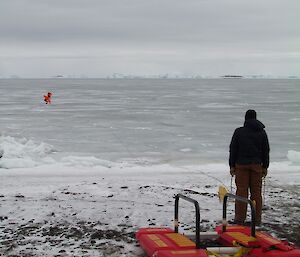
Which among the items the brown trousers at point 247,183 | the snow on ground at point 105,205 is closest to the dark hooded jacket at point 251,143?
the brown trousers at point 247,183

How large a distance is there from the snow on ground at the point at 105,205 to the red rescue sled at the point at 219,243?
0.32 meters

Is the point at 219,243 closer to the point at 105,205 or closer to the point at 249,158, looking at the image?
the point at 249,158

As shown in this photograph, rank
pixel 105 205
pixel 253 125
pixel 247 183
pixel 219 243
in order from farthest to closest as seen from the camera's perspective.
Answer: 1. pixel 105 205
2. pixel 247 183
3. pixel 253 125
4. pixel 219 243

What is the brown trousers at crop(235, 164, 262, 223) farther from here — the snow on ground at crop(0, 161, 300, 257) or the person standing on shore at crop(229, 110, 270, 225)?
the snow on ground at crop(0, 161, 300, 257)

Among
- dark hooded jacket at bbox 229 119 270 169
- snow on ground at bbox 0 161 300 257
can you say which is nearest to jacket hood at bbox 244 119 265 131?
dark hooded jacket at bbox 229 119 270 169

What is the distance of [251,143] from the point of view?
6.12 metres

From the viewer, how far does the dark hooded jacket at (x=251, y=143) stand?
6.12 metres

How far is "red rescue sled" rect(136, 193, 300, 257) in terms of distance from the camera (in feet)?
15.0

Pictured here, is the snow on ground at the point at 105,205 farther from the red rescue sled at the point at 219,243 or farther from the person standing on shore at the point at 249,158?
the person standing on shore at the point at 249,158

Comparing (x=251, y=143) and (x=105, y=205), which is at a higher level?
(x=251, y=143)

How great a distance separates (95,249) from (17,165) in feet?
20.5

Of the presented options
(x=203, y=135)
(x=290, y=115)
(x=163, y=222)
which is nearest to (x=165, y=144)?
(x=203, y=135)

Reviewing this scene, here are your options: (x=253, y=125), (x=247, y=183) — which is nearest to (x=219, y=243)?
(x=247, y=183)

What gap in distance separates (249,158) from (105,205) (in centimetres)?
245
